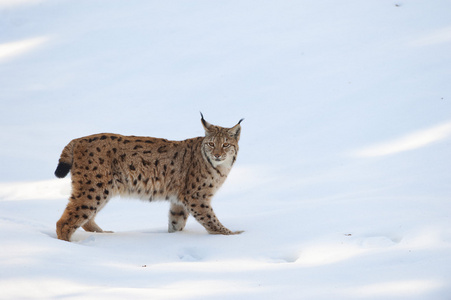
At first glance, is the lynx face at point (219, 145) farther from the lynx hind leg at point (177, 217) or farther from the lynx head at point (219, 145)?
the lynx hind leg at point (177, 217)

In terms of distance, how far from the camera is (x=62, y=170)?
771cm

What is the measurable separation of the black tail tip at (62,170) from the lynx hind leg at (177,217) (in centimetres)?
142

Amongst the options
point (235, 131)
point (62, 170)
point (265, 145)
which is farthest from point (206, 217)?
point (265, 145)

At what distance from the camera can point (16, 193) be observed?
37.4 ft

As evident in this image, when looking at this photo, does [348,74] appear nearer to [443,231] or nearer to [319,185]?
[319,185]

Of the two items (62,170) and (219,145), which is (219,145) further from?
(62,170)

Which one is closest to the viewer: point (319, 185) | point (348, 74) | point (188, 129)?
point (319, 185)

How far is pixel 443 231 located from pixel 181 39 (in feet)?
40.6

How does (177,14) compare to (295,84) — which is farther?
(177,14)

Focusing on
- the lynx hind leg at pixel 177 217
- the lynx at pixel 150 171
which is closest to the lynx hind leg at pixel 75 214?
the lynx at pixel 150 171

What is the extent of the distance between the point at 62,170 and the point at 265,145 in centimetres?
619

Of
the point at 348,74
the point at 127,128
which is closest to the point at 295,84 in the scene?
the point at 348,74

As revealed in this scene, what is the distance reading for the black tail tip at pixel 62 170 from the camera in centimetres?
770

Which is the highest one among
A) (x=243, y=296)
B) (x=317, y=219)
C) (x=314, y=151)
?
(x=243, y=296)
